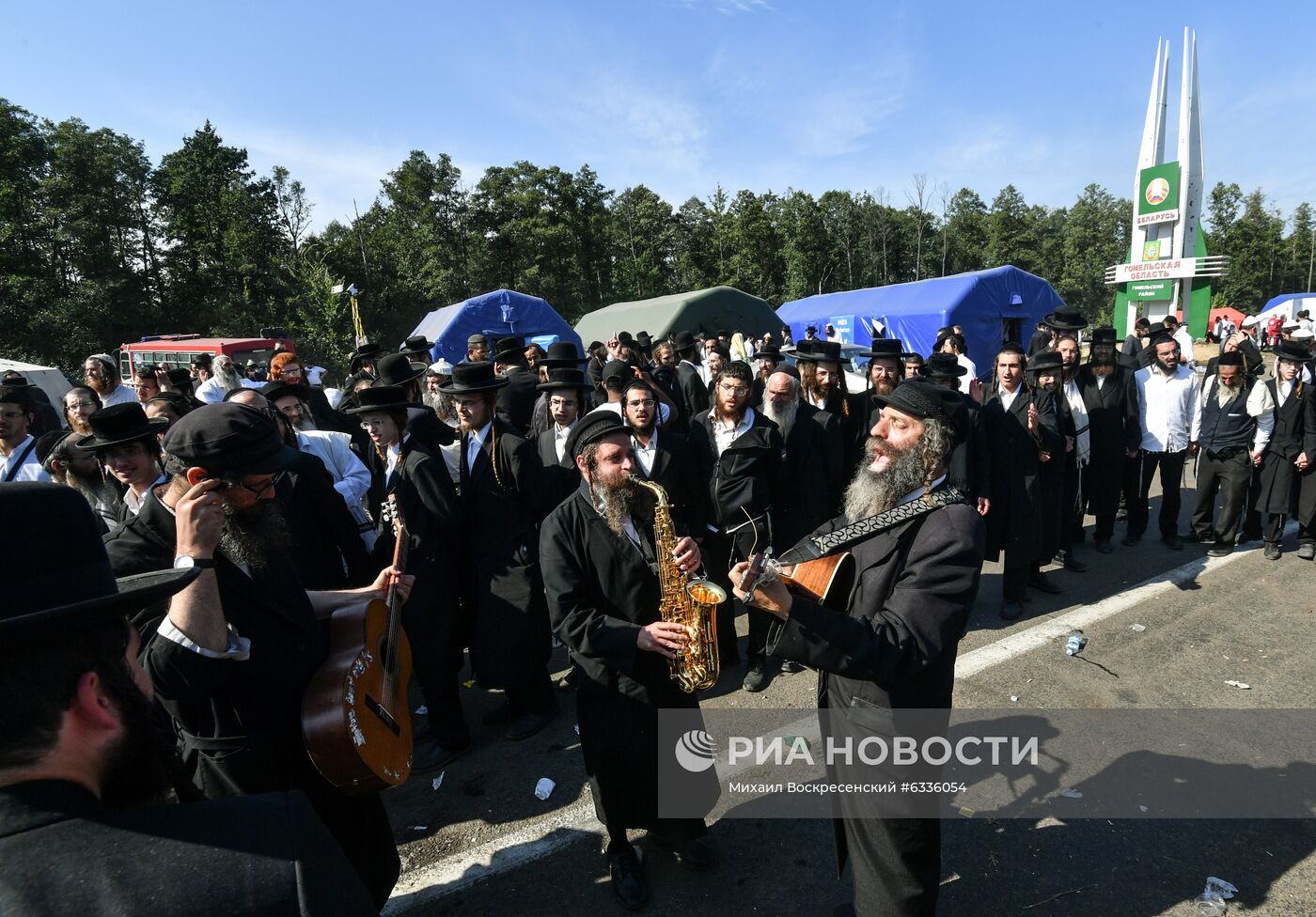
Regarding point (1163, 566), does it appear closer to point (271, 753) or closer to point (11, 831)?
point (271, 753)

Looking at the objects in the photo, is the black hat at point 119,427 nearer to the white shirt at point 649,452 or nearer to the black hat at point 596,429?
the black hat at point 596,429

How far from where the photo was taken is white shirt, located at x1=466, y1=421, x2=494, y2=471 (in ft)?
15.0

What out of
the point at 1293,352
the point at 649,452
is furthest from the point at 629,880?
the point at 1293,352

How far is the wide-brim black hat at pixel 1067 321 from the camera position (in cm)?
733

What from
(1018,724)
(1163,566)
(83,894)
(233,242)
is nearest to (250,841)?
(83,894)

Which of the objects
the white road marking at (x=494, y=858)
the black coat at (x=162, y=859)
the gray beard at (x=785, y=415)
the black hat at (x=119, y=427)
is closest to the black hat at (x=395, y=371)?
the black hat at (x=119, y=427)

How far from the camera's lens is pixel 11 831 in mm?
860

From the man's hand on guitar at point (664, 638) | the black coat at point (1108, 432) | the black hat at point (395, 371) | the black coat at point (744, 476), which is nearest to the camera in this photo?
the man's hand on guitar at point (664, 638)

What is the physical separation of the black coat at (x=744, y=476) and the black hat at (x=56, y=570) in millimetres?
3904

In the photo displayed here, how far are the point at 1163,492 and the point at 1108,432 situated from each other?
41.2 inches

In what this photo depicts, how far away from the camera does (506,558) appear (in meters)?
4.48

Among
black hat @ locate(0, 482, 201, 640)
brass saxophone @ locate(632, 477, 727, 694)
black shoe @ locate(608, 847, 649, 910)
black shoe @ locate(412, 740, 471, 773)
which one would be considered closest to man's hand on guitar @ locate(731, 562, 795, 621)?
brass saxophone @ locate(632, 477, 727, 694)

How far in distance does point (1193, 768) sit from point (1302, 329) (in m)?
20.7

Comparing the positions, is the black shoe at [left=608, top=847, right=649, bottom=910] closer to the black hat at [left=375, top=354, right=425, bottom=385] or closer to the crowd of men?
the crowd of men
